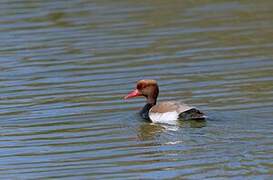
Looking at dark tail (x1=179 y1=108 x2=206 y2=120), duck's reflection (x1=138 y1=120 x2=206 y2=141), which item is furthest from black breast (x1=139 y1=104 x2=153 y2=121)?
dark tail (x1=179 y1=108 x2=206 y2=120)

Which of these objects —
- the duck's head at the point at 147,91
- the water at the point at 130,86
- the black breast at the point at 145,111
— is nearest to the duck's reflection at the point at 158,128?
the water at the point at 130,86

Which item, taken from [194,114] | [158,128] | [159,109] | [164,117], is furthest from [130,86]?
[194,114]

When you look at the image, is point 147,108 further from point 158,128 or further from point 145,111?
point 158,128

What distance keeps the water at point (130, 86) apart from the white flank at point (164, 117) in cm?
14

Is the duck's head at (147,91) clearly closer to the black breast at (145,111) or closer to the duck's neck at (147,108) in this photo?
→ the duck's neck at (147,108)

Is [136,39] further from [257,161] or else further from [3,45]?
[257,161]

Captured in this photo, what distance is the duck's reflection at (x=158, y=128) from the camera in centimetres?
1224

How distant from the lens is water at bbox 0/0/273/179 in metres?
10.6

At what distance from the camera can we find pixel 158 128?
1274cm

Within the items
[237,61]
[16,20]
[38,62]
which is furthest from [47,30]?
[237,61]

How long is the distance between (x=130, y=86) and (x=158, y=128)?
229 cm

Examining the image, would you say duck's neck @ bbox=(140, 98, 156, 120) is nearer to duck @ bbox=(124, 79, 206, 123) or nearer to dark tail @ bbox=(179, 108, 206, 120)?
duck @ bbox=(124, 79, 206, 123)

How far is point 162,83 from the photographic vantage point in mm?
15016

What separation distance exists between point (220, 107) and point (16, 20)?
8111 mm
